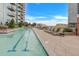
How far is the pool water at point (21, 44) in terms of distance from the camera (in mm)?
5559

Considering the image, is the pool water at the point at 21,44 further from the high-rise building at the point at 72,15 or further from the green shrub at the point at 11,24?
the high-rise building at the point at 72,15

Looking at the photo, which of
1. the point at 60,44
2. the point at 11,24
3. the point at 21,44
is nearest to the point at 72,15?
the point at 60,44

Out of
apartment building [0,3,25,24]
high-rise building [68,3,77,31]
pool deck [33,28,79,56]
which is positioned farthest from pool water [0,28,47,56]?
high-rise building [68,3,77,31]

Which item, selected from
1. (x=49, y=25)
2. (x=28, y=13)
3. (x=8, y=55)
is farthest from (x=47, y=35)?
(x=8, y=55)

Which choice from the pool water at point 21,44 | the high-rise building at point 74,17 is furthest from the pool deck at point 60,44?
the high-rise building at point 74,17

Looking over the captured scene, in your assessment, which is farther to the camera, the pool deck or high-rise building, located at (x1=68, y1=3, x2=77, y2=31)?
high-rise building, located at (x1=68, y1=3, x2=77, y2=31)

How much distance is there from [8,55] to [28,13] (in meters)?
1.50

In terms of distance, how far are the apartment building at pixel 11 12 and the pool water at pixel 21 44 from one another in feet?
1.48

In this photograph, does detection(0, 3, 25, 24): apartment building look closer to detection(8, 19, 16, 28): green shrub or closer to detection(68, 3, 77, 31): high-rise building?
detection(8, 19, 16, 28): green shrub

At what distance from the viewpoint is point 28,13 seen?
19.7 feet

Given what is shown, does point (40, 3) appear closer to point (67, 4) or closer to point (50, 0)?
point (50, 0)

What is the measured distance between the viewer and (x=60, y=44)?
227 inches

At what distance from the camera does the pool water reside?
5.56 m

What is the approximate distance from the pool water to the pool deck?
18 cm
